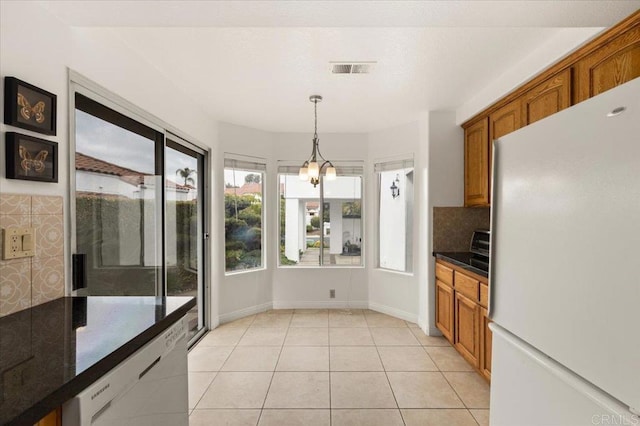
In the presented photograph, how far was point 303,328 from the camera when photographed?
3713 mm

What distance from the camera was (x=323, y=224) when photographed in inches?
177

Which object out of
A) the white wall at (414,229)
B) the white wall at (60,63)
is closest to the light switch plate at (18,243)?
the white wall at (60,63)

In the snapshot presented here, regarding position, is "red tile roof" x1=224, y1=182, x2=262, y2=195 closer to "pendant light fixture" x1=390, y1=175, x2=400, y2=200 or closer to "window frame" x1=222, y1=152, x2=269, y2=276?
"window frame" x1=222, y1=152, x2=269, y2=276

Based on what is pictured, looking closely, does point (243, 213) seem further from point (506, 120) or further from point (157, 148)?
point (506, 120)

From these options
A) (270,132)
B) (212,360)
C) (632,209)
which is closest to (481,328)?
(632,209)

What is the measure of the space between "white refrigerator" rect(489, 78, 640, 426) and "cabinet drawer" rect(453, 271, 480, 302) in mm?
1203

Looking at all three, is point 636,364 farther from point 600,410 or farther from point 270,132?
point 270,132

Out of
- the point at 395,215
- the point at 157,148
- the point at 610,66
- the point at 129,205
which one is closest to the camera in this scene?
the point at 610,66

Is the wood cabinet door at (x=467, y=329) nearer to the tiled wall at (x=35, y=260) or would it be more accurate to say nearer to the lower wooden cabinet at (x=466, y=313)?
the lower wooden cabinet at (x=466, y=313)

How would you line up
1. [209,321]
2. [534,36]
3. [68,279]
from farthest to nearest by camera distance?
[209,321]
[534,36]
[68,279]

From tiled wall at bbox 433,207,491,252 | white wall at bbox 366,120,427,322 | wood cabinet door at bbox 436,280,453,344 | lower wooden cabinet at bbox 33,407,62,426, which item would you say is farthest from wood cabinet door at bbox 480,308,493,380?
lower wooden cabinet at bbox 33,407,62,426

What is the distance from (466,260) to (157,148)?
2875 millimetres

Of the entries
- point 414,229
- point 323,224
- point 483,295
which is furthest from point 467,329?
point 323,224

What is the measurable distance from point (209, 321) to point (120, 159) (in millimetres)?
2179
